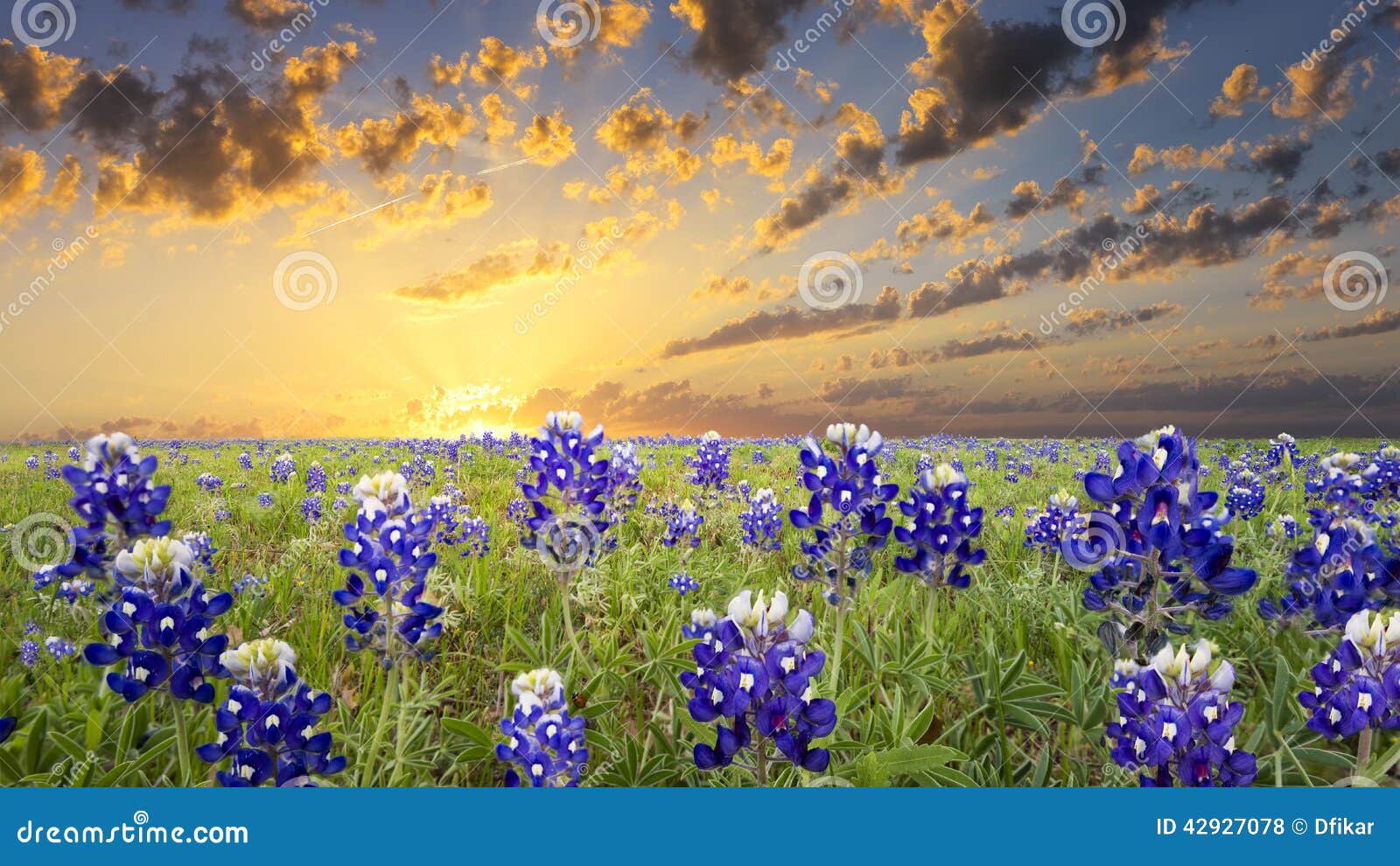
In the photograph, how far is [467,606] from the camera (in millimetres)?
3898

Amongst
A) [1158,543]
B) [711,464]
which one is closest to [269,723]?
[1158,543]

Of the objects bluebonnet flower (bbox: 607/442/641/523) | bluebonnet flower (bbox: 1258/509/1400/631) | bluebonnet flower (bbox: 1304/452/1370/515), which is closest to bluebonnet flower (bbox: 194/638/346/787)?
→ bluebonnet flower (bbox: 607/442/641/523)

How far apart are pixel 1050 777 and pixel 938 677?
1.90 ft

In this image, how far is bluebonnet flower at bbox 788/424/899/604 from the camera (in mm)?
3066

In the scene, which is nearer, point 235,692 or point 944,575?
point 235,692

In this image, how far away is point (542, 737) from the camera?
2.12m

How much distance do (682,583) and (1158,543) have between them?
8.16 ft

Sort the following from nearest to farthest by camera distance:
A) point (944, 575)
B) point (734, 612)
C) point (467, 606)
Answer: point (734, 612)
point (944, 575)
point (467, 606)

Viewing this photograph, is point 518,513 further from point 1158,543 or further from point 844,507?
point 1158,543

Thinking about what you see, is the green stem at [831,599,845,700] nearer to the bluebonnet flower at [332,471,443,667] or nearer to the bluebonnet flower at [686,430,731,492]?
the bluebonnet flower at [332,471,443,667]

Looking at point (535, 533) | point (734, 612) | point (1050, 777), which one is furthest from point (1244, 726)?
point (535, 533)

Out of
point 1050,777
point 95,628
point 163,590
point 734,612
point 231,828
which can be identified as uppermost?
point 95,628

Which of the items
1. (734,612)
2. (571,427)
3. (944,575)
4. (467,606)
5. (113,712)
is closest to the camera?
(734,612)

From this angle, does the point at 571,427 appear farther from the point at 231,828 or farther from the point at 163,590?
the point at 231,828
